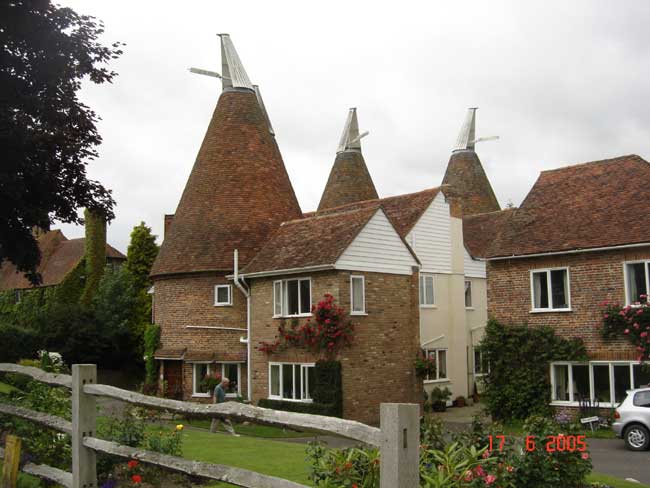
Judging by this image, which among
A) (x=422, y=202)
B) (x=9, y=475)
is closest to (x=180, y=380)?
(x=422, y=202)

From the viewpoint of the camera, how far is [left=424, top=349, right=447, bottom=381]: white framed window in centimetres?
3127

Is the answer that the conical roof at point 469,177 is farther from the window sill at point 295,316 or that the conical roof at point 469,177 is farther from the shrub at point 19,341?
the shrub at point 19,341

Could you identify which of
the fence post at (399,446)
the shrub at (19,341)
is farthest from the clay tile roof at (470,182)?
the fence post at (399,446)

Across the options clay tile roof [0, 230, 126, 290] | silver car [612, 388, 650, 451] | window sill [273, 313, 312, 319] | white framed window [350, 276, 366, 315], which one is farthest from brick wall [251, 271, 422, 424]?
clay tile roof [0, 230, 126, 290]

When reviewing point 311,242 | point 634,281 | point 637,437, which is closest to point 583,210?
point 634,281

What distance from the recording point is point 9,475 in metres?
7.14

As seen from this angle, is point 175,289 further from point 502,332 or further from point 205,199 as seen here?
point 502,332

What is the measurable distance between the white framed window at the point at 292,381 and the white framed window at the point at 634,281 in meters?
10.9

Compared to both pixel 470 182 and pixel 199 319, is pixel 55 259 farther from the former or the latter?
pixel 470 182

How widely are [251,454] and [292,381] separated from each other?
11414mm

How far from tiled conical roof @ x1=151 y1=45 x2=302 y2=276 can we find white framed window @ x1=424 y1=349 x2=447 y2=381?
8.86 metres

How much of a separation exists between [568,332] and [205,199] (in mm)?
16636

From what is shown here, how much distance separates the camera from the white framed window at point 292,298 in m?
26.4

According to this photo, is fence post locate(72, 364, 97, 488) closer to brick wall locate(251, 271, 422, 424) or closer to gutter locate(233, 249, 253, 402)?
brick wall locate(251, 271, 422, 424)
